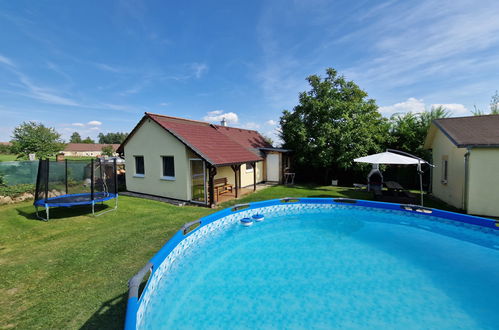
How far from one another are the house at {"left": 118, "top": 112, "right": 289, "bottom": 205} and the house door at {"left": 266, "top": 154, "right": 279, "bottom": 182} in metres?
4.14

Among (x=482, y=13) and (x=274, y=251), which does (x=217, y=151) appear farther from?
(x=482, y=13)

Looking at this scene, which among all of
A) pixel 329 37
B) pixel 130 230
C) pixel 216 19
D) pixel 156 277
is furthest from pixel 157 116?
pixel 329 37

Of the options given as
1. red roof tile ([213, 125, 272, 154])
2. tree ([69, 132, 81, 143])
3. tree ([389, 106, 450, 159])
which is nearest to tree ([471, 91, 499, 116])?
tree ([389, 106, 450, 159])

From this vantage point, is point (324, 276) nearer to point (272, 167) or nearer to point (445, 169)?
point (445, 169)

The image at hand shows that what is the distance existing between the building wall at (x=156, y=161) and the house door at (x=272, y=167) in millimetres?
10145

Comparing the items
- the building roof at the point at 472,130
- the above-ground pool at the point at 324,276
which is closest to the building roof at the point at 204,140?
the above-ground pool at the point at 324,276

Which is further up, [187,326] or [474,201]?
[474,201]

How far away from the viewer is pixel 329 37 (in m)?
13.9

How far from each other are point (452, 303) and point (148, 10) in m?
17.6

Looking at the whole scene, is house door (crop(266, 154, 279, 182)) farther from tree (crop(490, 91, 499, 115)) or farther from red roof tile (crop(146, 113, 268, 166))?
tree (crop(490, 91, 499, 115))

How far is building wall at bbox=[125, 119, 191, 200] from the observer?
13062 millimetres

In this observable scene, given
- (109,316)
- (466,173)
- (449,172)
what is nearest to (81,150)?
(109,316)

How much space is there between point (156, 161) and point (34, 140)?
28.4m

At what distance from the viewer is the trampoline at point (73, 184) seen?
10055mm
